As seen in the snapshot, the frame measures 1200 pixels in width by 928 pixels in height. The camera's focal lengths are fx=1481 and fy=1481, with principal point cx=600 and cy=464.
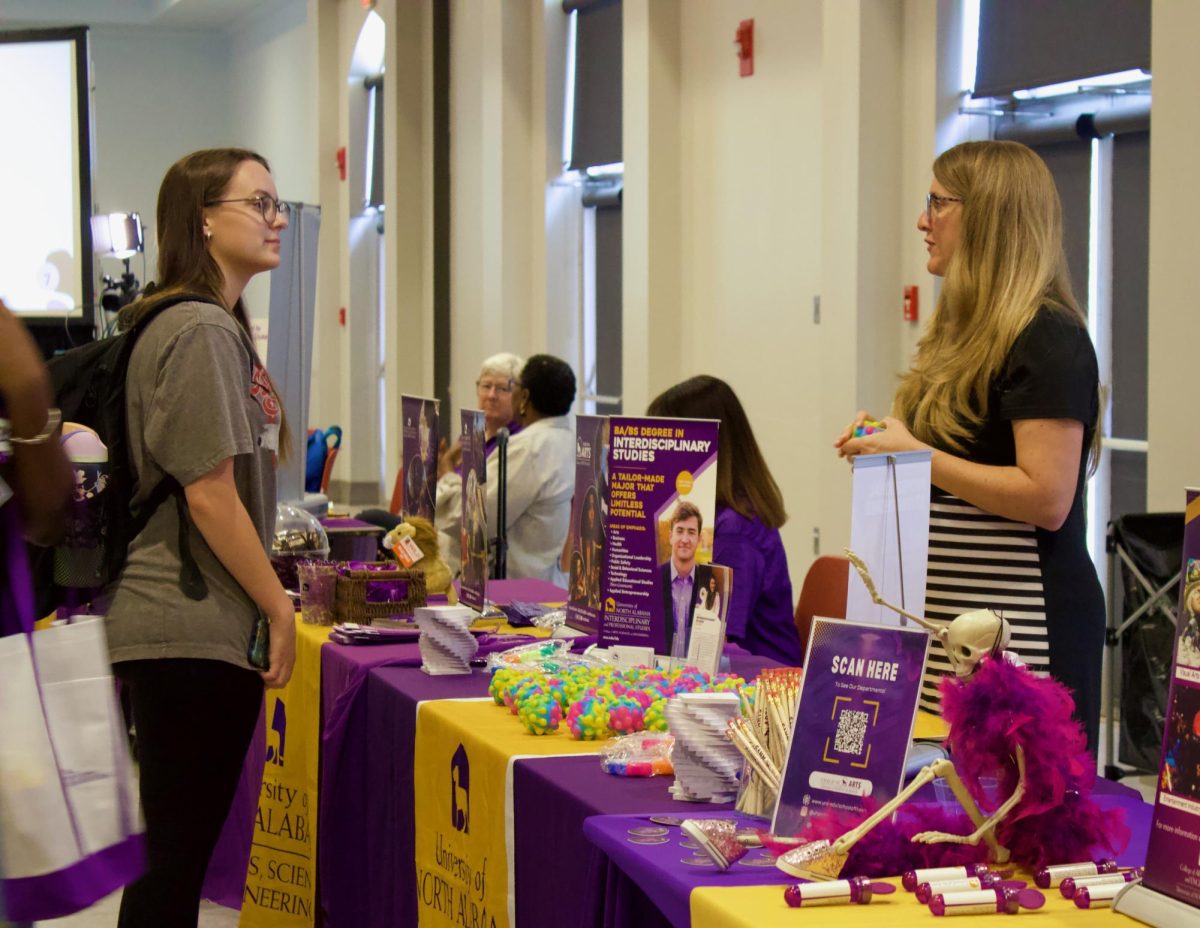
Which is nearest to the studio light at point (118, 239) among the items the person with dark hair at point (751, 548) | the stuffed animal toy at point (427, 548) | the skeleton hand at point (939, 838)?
the stuffed animal toy at point (427, 548)

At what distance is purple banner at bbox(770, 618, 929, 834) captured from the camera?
57.4 inches

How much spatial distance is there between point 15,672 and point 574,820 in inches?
29.9

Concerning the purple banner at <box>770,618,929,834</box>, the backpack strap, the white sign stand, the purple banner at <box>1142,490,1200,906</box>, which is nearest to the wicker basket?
the backpack strap

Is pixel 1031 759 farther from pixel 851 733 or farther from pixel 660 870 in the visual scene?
pixel 660 870

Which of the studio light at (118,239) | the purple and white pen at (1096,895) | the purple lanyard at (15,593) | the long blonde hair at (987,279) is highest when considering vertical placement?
the studio light at (118,239)

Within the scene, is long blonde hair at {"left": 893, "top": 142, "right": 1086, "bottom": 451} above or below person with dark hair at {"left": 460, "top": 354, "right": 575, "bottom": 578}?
above

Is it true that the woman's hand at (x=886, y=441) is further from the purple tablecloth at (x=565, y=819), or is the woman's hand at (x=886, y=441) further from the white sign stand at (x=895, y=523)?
the purple tablecloth at (x=565, y=819)

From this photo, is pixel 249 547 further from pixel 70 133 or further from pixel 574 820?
pixel 70 133

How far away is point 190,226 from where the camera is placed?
225 centimetres

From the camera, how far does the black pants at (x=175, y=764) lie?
2055mm

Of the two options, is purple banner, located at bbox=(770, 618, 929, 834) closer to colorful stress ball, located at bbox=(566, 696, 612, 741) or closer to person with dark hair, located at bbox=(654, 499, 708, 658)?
colorful stress ball, located at bbox=(566, 696, 612, 741)

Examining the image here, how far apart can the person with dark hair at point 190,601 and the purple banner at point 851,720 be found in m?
0.89

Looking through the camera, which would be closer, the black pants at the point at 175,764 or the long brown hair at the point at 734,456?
the black pants at the point at 175,764

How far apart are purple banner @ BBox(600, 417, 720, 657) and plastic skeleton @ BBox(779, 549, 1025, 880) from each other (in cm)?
94
